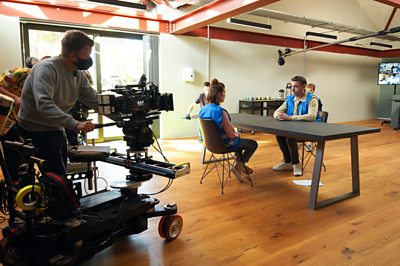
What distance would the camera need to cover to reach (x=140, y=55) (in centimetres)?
691

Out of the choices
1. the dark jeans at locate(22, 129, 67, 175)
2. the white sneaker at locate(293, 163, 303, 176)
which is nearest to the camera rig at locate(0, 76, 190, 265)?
the dark jeans at locate(22, 129, 67, 175)

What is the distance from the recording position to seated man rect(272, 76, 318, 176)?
3943mm

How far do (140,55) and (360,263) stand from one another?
592 centimetres

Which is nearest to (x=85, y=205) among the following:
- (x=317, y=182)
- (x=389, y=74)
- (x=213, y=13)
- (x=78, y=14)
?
(x=317, y=182)

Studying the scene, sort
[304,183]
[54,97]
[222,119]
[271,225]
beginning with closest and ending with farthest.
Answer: [54,97], [271,225], [222,119], [304,183]

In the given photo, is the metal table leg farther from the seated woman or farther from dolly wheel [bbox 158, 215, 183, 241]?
dolly wheel [bbox 158, 215, 183, 241]

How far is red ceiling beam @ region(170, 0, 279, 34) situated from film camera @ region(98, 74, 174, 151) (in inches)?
117

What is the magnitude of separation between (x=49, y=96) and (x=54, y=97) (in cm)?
14

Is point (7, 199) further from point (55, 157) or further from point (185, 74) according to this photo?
point (185, 74)

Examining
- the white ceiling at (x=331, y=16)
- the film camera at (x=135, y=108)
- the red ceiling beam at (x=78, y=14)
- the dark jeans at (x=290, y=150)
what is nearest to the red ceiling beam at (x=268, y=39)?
the white ceiling at (x=331, y=16)

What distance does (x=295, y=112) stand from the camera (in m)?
4.12

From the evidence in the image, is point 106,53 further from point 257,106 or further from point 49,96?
point 49,96

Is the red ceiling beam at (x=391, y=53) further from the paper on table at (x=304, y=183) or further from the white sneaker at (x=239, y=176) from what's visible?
the white sneaker at (x=239, y=176)

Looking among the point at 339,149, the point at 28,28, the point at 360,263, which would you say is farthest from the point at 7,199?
the point at 339,149
